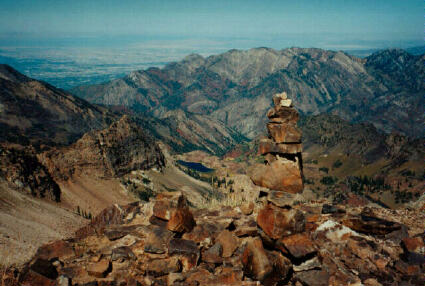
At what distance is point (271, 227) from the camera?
1997 centimetres

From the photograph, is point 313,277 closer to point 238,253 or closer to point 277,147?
point 238,253

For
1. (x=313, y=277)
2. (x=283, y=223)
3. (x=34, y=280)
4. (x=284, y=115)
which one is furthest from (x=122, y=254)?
(x=284, y=115)

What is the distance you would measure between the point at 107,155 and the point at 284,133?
111 meters

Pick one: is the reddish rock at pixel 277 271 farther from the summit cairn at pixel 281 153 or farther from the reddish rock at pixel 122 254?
the reddish rock at pixel 122 254

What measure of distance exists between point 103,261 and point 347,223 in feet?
58.7

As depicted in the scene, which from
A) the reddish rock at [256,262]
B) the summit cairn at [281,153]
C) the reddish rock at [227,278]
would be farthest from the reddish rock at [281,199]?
the reddish rock at [227,278]

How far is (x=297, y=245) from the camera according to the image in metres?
19.0

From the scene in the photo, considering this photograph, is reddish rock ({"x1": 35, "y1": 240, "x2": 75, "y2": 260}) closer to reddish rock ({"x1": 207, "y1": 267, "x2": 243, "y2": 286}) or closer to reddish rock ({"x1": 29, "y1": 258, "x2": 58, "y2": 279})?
reddish rock ({"x1": 29, "y1": 258, "x2": 58, "y2": 279})

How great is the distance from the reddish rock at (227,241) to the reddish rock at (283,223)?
7.30 ft

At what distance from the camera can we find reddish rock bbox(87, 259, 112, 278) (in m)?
17.8

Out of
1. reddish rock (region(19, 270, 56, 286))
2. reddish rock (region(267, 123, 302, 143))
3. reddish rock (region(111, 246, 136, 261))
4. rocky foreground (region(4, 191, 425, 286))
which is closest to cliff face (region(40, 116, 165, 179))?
rocky foreground (region(4, 191, 425, 286))

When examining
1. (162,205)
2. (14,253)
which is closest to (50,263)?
(162,205)

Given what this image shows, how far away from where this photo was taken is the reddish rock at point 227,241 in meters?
20.3

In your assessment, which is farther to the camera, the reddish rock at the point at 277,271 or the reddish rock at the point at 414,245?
the reddish rock at the point at 414,245
